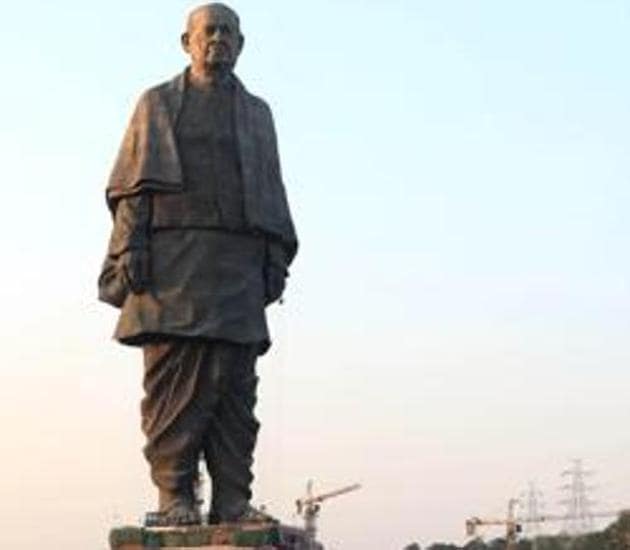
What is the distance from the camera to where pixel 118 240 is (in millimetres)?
10836

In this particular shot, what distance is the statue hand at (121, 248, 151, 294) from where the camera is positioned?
10695mm

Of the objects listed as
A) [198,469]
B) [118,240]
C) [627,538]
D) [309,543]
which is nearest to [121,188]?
[118,240]

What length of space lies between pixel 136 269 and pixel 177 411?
1.09 m

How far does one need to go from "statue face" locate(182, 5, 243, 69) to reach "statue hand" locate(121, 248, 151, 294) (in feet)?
5.27

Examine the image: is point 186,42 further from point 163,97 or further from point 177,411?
point 177,411

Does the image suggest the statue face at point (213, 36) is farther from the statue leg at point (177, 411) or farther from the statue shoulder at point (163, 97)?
the statue leg at point (177, 411)

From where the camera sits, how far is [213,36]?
36.4 feet

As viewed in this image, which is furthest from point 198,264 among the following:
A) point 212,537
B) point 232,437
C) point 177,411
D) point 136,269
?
point 212,537

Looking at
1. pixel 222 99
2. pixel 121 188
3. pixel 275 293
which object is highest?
pixel 222 99

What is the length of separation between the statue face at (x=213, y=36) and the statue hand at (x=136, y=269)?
5.27ft

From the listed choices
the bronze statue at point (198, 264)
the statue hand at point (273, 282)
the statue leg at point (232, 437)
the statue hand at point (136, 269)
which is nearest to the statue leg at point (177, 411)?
the bronze statue at point (198, 264)

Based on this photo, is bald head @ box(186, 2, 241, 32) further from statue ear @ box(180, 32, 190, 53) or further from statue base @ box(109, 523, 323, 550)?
statue base @ box(109, 523, 323, 550)

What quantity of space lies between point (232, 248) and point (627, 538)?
57735 mm

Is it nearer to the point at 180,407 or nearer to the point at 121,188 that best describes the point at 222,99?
the point at 121,188
